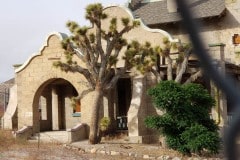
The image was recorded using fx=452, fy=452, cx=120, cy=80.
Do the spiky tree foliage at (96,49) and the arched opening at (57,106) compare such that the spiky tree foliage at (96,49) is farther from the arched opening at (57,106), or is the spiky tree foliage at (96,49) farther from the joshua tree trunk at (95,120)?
the arched opening at (57,106)

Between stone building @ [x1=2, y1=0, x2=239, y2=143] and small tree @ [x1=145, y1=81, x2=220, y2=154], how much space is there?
3.27 m

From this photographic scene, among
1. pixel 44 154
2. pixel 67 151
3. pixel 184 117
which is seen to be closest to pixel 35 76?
pixel 67 151

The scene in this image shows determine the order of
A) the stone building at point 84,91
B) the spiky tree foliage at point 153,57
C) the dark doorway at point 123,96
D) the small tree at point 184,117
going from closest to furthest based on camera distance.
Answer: the small tree at point 184,117 → the spiky tree foliage at point 153,57 → the stone building at point 84,91 → the dark doorway at point 123,96

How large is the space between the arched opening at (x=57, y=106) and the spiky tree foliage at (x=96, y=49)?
19.8 ft

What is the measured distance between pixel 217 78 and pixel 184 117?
1336cm

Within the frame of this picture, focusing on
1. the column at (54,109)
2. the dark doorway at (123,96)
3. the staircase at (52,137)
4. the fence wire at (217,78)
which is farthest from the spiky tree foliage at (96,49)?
the fence wire at (217,78)

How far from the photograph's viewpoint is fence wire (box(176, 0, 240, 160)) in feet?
3.19

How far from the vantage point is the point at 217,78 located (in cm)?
104

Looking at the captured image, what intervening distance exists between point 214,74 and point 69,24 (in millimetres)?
15726

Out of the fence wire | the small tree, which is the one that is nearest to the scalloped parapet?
the small tree

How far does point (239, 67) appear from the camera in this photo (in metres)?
20.3

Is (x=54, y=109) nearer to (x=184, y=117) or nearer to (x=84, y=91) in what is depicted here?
(x=84, y=91)

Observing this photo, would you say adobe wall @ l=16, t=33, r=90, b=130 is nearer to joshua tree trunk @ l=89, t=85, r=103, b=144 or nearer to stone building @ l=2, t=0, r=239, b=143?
stone building @ l=2, t=0, r=239, b=143

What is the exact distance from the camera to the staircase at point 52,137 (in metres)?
19.8
